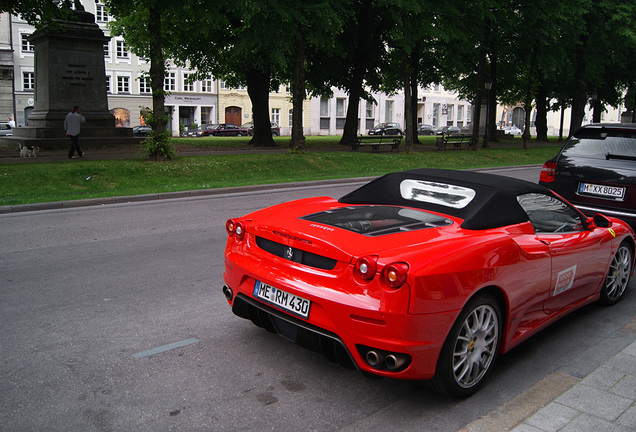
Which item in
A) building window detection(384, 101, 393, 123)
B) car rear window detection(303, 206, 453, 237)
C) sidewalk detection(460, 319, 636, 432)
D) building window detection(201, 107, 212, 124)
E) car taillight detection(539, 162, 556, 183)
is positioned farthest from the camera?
building window detection(384, 101, 393, 123)

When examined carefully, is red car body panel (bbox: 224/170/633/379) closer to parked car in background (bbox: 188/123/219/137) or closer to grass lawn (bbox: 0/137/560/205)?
grass lawn (bbox: 0/137/560/205)

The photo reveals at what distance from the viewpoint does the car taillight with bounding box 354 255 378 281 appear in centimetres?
337

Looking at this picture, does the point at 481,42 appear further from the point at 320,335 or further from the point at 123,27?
the point at 320,335

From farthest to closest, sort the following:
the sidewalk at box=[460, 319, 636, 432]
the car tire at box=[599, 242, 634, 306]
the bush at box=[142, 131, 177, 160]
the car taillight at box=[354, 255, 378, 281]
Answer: the bush at box=[142, 131, 177, 160] → the car tire at box=[599, 242, 634, 306] → the car taillight at box=[354, 255, 378, 281] → the sidewalk at box=[460, 319, 636, 432]

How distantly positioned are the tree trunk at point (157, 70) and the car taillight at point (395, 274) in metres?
15.4

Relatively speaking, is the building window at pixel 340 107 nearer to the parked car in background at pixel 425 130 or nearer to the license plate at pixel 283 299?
the parked car in background at pixel 425 130

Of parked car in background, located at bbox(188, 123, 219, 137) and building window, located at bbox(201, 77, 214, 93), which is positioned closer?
parked car in background, located at bbox(188, 123, 219, 137)

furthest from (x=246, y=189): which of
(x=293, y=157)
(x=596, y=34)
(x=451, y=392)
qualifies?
(x=596, y=34)

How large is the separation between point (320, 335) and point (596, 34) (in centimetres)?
3787

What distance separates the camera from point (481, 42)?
99.6 ft

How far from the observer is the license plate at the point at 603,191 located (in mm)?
7922

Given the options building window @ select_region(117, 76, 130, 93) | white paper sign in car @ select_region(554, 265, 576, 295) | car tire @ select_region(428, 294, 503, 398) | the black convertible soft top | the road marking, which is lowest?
the road marking

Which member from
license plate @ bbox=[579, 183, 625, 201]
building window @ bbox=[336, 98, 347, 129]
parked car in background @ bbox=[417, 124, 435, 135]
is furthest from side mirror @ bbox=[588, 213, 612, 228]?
building window @ bbox=[336, 98, 347, 129]

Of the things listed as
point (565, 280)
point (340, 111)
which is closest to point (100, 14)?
point (340, 111)
